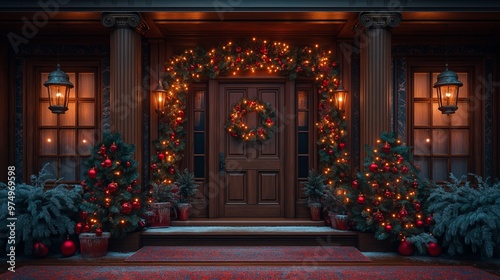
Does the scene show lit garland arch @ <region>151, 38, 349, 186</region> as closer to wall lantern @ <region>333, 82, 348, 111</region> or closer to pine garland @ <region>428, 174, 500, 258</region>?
wall lantern @ <region>333, 82, 348, 111</region>

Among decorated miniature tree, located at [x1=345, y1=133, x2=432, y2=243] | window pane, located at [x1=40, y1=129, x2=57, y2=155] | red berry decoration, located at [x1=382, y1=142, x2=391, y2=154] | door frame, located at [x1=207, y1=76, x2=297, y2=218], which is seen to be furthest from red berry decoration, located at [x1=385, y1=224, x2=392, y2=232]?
window pane, located at [x1=40, y1=129, x2=57, y2=155]

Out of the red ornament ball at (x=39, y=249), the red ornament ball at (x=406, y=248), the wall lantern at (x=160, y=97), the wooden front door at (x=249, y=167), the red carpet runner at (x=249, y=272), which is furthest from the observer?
the wooden front door at (x=249, y=167)

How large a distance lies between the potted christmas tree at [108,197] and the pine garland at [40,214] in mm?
203

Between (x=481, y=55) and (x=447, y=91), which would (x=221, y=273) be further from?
(x=481, y=55)

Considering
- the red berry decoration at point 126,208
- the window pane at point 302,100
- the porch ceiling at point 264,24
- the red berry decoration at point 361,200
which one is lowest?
the red berry decoration at point 126,208

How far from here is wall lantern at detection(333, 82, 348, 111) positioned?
8.20 m

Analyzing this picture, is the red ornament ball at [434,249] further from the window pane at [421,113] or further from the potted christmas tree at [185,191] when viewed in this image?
the potted christmas tree at [185,191]

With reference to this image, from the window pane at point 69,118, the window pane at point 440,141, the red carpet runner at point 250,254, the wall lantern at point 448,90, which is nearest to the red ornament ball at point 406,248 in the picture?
the red carpet runner at point 250,254

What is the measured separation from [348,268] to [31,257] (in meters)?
4.34

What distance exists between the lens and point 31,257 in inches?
260

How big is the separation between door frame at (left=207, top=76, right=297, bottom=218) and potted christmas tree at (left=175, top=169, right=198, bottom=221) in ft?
1.78

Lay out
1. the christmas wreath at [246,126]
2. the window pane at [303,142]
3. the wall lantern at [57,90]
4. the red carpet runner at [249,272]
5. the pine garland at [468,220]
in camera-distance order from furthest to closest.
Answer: the window pane at [303,142], the christmas wreath at [246,126], the wall lantern at [57,90], the pine garland at [468,220], the red carpet runner at [249,272]

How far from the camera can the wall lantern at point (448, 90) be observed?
7379 millimetres

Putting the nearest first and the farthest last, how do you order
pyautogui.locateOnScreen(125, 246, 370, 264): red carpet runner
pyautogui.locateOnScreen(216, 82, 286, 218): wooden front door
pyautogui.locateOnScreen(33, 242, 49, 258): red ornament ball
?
pyautogui.locateOnScreen(125, 246, 370, 264): red carpet runner, pyautogui.locateOnScreen(33, 242, 49, 258): red ornament ball, pyautogui.locateOnScreen(216, 82, 286, 218): wooden front door
